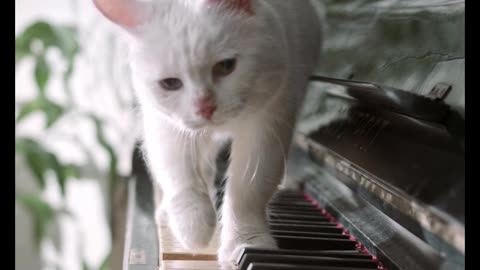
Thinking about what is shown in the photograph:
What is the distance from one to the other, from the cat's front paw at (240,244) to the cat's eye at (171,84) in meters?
0.27

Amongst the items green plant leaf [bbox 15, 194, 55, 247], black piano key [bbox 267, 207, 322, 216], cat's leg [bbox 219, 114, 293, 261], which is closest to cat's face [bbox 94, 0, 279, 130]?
cat's leg [bbox 219, 114, 293, 261]

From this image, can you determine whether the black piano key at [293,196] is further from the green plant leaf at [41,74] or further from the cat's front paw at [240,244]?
the green plant leaf at [41,74]

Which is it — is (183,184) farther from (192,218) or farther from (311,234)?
(311,234)

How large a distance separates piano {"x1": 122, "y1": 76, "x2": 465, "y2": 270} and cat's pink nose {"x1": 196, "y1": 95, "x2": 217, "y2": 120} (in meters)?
0.22

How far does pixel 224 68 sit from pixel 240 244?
295mm

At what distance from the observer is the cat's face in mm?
A: 976

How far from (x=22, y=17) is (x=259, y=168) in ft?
5.08

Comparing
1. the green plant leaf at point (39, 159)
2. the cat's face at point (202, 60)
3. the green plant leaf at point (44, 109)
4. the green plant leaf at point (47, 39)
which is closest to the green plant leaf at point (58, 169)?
the green plant leaf at point (39, 159)

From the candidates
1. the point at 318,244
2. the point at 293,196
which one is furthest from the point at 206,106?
the point at 293,196

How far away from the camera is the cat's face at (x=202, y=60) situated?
3.20ft

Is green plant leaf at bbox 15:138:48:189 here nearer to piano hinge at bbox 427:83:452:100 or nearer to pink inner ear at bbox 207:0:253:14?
pink inner ear at bbox 207:0:253:14

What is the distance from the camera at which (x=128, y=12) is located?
1039 mm
